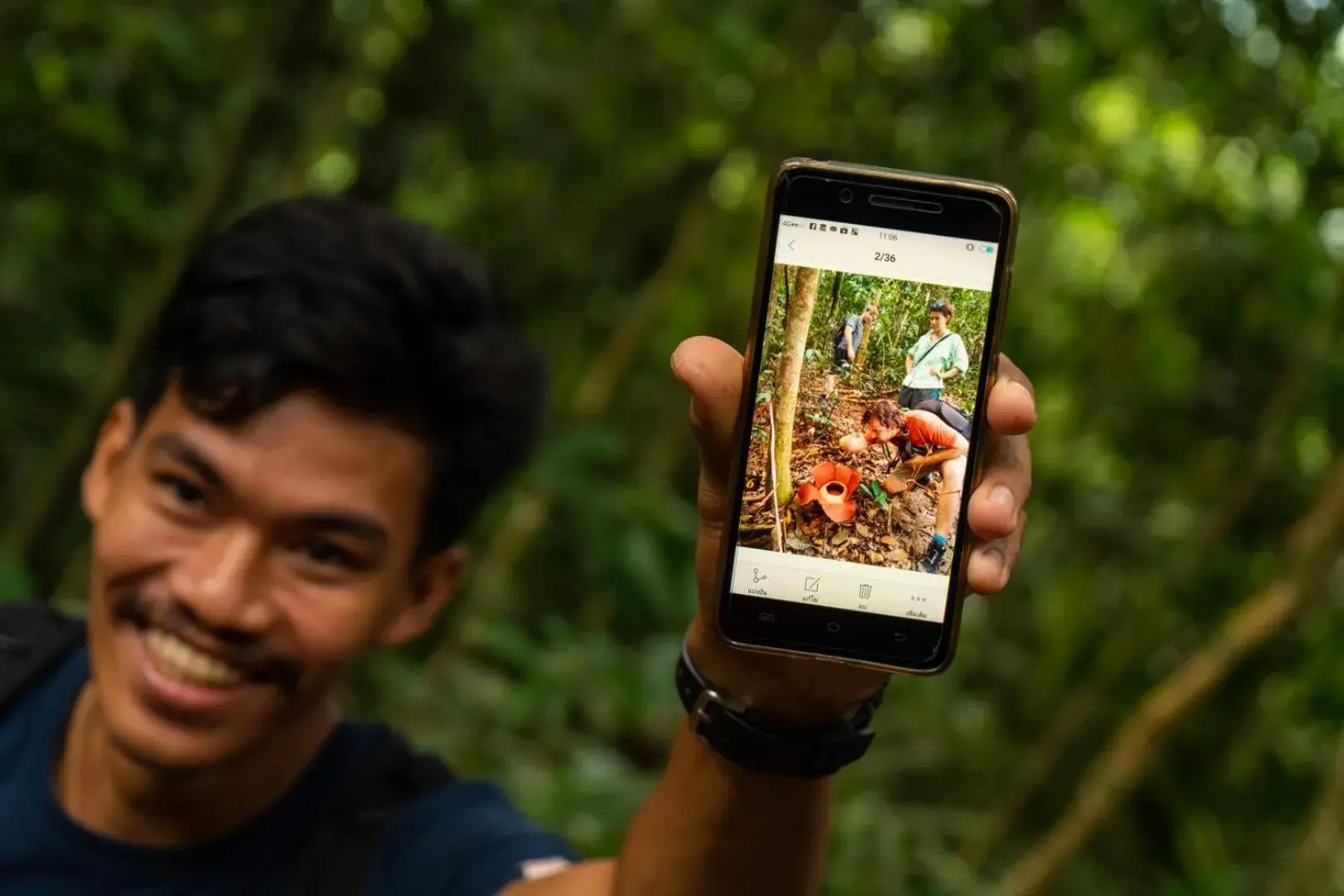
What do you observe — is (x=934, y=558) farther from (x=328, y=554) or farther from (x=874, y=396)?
(x=328, y=554)

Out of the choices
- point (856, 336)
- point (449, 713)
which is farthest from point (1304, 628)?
point (856, 336)

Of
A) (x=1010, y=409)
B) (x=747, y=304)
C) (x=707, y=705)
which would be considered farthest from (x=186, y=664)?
(x=747, y=304)

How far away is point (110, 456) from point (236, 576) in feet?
1.14

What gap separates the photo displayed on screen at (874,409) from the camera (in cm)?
93

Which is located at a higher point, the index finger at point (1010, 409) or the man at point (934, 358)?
the man at point (934, 358)

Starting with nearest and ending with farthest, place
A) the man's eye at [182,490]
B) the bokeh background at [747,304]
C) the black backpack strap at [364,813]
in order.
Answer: the black backpack strap at [364,813] < the man's eye at [182,490] < the bokeh background at [747,304]

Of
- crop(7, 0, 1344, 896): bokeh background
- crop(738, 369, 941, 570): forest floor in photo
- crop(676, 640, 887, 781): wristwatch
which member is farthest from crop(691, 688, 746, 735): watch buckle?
crop(7, 0, 1344, 896): bokeh background

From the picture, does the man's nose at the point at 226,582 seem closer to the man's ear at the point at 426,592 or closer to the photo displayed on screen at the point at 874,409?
the man's ear at the point at 426,592

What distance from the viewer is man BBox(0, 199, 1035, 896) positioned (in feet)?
4.43

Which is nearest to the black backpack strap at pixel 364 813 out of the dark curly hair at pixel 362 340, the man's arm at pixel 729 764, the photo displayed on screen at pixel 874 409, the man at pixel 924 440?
the dark curly hair at pixel 362 340

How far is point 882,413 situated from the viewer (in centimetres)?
94

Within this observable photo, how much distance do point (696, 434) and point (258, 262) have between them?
750 millimetres

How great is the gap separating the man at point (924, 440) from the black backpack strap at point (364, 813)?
709 mm

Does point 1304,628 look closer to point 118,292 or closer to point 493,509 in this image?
point 493,509
